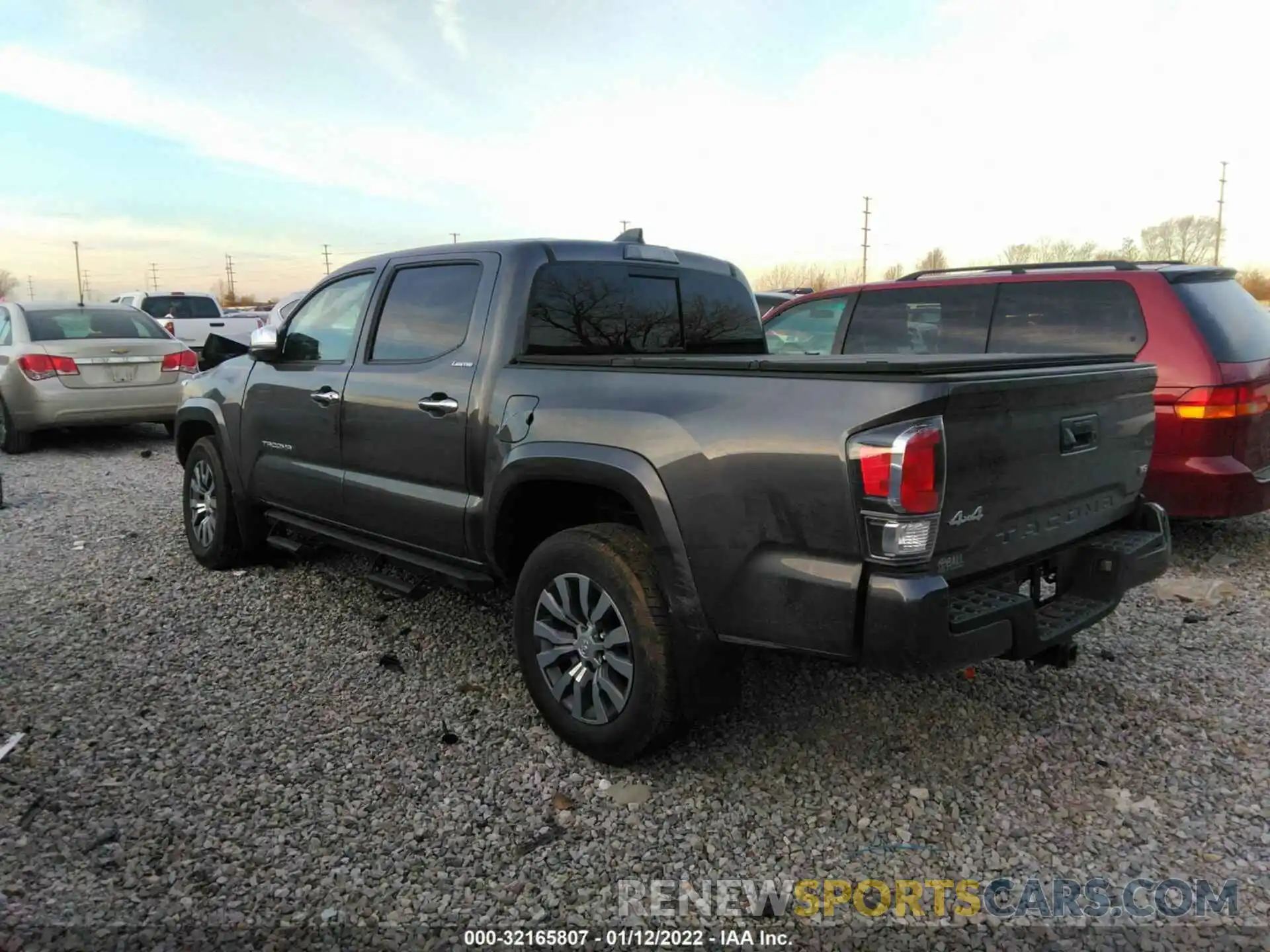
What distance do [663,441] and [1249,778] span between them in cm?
238

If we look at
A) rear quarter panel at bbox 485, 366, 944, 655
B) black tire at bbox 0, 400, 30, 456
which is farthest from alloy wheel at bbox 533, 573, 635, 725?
black tire at bbox 0, 400, 30, 456

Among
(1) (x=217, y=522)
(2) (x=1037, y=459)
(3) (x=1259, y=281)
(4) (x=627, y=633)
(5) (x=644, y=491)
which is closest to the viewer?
(2) (x=1037, y=459)

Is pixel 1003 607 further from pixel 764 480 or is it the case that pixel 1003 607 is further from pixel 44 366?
pixel 44 366

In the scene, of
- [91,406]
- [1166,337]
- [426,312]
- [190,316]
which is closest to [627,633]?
[426,312]

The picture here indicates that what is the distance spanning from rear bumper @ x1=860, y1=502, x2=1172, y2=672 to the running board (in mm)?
1830

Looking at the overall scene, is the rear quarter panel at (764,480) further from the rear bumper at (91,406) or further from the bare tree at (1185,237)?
the bare tree at (1185,237)

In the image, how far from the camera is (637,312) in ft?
12.9

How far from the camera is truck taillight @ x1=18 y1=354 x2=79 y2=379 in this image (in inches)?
367

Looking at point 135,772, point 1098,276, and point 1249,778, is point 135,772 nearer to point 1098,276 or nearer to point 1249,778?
point 1249,778

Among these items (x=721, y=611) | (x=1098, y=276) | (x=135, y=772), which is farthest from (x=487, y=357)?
(x=1098, y=276)

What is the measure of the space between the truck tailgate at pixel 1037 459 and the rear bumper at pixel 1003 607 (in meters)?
0.08

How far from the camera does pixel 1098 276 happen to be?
5.38m

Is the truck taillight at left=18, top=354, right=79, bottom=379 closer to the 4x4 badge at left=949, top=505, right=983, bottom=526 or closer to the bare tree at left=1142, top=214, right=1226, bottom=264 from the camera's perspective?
the 4x4 badge at left=949, top=505, right=983, bottom=526

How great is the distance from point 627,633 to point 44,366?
910 cm
